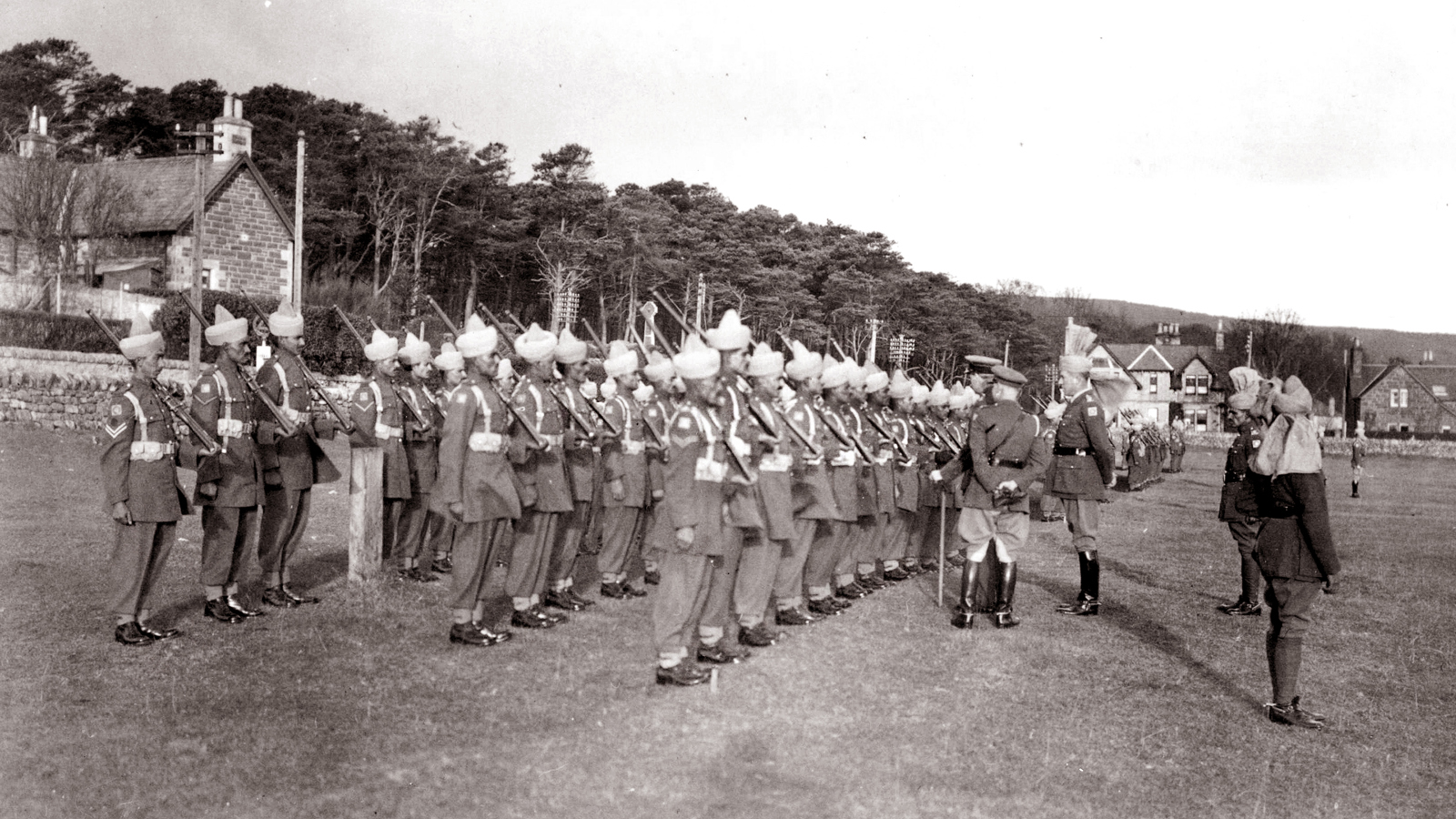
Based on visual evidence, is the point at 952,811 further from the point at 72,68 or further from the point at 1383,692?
the point at 72,68

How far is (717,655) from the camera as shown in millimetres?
8180

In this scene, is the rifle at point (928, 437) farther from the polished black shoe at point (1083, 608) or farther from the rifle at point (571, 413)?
the rifle at point (571, 413)

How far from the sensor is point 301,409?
9.61 m

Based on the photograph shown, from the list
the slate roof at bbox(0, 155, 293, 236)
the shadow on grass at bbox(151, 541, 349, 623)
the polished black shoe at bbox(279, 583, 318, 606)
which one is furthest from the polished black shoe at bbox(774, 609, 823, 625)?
the slate roof at bbox(0, 155, 293, 236)

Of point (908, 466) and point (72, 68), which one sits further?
point (72, 68)

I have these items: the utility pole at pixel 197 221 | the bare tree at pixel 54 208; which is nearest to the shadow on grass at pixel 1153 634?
the utility pole at pixel 197 221

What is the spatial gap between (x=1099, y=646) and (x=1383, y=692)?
2019 mm

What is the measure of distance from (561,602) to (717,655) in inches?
92.6

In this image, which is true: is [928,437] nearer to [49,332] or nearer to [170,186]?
[49,332]

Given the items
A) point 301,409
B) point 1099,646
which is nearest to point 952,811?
point 1099,646

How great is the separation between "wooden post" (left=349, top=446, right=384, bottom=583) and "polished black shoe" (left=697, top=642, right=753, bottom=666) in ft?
11.7

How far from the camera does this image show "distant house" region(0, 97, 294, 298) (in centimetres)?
3975

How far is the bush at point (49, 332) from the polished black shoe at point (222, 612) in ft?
74.4

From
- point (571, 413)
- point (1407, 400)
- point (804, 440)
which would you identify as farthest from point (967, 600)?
point (1407, 400)
